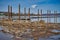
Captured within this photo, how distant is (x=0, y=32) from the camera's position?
1.80 m

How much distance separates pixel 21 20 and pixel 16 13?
148 millimetres

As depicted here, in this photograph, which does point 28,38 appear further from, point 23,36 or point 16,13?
point 16,13

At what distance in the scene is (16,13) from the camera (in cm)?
180

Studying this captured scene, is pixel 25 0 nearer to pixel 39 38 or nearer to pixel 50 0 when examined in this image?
pixel 50 0

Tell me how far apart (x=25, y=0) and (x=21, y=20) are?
0.36m

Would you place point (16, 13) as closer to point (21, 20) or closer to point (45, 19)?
point (21, 20)

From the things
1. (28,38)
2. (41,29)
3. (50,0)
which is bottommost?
(28,38)

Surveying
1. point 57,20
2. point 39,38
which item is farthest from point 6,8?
point 57,20

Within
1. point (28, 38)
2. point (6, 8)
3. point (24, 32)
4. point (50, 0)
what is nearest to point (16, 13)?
point (6, 8)

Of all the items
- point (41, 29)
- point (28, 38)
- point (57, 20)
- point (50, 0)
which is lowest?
point (28, 38)

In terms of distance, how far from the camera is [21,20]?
70.9 inches

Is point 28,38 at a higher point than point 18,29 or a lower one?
lower

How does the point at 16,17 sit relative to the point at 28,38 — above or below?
above

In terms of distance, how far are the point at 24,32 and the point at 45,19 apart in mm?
421
